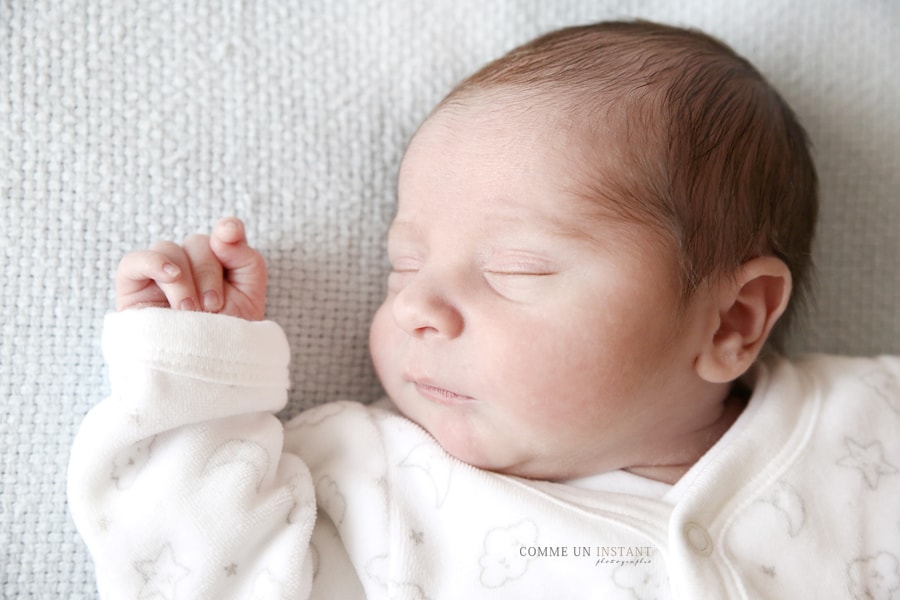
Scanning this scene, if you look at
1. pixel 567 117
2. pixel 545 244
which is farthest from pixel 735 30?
pixel 545 244

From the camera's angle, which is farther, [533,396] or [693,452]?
[693,452]

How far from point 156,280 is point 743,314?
86cm

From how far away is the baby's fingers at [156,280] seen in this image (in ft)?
3.92

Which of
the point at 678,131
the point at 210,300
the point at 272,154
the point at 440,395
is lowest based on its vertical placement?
the point at 440,395

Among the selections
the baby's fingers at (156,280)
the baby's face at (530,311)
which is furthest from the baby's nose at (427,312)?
the baby's fingers at (156,280)

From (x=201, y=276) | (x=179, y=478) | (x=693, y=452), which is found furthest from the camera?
(x=693, y=452)

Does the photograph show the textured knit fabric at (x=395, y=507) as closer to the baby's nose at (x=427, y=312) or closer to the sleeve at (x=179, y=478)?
the sleeve at (x=179, y=478)

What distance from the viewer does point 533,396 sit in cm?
117

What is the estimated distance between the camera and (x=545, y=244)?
1.17 meters

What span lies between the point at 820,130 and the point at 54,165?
1.34 metres

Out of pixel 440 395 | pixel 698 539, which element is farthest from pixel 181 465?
pixel 698 539

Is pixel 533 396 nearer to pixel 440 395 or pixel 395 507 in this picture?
pixel 440 395

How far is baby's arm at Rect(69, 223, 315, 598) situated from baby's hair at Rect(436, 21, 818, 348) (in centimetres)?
51

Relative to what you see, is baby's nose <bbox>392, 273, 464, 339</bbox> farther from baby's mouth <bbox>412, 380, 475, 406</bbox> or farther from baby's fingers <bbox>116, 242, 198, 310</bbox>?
baby's fingers <bbox>116, 242, 198, 310</bbox>
